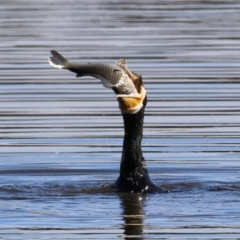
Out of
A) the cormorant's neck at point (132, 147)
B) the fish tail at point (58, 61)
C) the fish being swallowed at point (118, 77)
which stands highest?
the fish tail at point (58, 61)

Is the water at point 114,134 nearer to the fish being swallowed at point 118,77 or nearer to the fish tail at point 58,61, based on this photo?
the fish being swallowed at point 118,77

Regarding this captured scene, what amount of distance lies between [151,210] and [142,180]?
0.62 metres

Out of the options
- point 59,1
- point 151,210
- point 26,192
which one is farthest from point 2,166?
point 59,1

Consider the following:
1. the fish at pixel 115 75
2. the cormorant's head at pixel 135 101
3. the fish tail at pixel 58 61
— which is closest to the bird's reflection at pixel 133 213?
the cormorant's head at pixel 135 101

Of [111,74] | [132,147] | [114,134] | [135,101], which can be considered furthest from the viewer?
[114,134]

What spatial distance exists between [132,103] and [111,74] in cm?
32

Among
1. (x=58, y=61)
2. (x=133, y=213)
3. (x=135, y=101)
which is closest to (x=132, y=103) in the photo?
(x=135, y=101)

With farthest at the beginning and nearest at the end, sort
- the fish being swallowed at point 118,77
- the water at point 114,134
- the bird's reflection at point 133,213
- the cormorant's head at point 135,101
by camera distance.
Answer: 1. the cormorant's head at point 135,101
2. the fish being swallowed at point 118,77
3. the water at point 114,134
4. the bird's reflection at point 133,213

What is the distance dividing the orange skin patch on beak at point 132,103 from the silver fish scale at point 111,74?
0.06 metres

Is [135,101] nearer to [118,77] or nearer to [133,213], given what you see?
[118,77]

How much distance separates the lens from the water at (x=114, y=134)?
10.0m

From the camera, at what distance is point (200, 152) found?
43.1ft

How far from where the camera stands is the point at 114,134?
14.1 metres

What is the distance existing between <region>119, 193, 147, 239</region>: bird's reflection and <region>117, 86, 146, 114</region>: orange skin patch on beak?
30.2 inches
